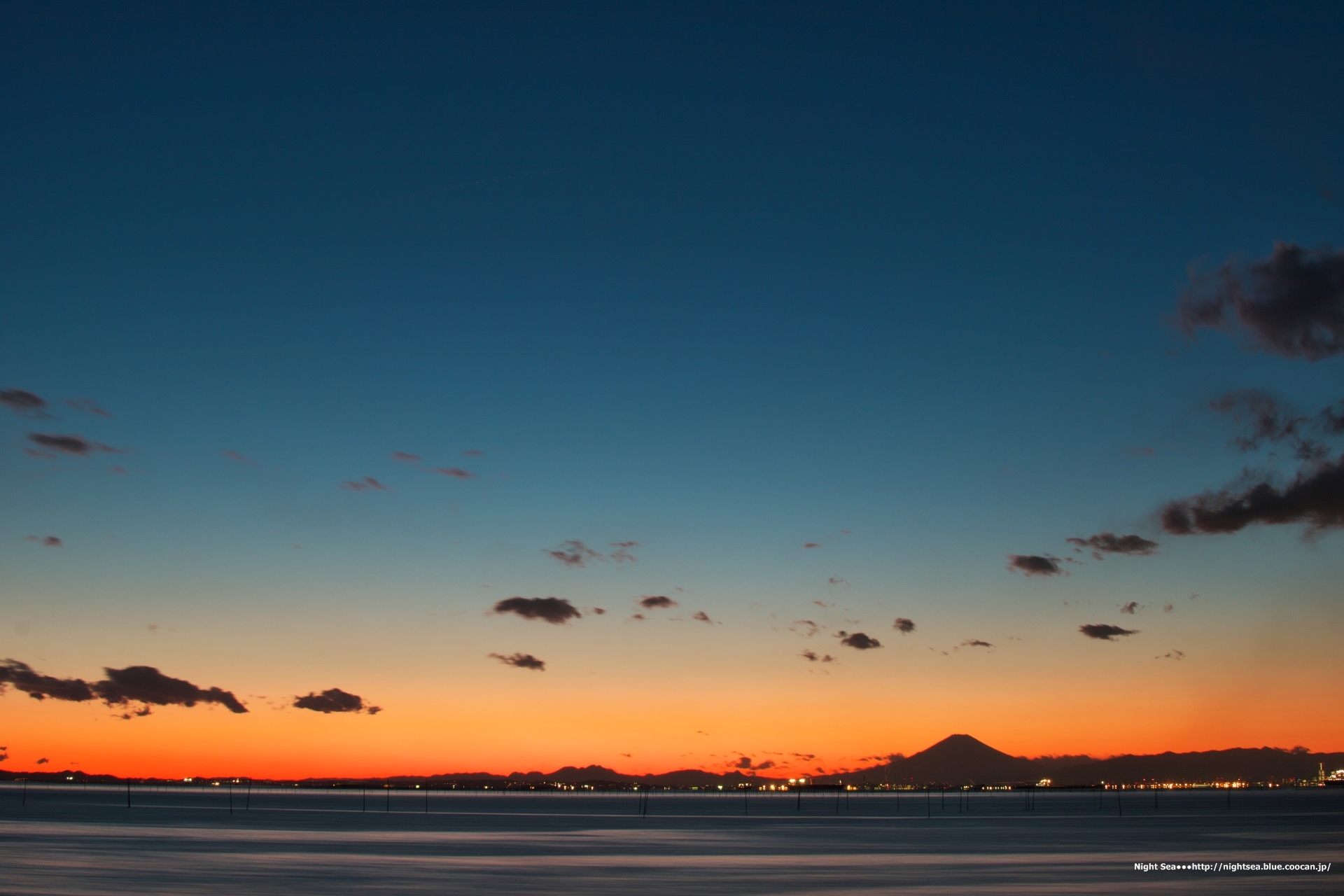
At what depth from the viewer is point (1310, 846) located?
71.5m

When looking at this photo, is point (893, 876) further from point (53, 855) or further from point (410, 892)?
point (53, 855)

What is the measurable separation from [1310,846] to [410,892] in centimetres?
5794

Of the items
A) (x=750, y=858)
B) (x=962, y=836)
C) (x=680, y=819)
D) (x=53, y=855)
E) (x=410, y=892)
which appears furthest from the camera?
(x=680, y=819)

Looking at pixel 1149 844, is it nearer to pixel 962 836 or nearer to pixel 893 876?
pixel 962 836

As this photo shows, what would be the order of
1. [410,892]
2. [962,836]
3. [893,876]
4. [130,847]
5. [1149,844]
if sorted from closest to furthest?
[410,892]
[893,876]
[130,847]
[1149,844]
[962,836]

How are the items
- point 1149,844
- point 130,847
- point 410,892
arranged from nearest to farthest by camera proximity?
1. point 410,892
2. point 130,847
3. point 1149,844

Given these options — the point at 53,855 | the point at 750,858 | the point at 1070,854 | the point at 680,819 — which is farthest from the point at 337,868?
the point at 680,819

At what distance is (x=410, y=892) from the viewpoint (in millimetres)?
43750

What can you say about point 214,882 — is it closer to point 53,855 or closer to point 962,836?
point 53,855

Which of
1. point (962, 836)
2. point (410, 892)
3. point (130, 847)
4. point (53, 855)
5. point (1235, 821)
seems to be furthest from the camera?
point (1235, 821)

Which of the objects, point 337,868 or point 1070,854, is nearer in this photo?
point 337,868

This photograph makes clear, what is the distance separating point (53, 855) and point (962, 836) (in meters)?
64.9

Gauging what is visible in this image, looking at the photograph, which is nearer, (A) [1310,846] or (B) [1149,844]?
(A) [1310,846]

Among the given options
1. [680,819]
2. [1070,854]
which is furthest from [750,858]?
[680,819]
